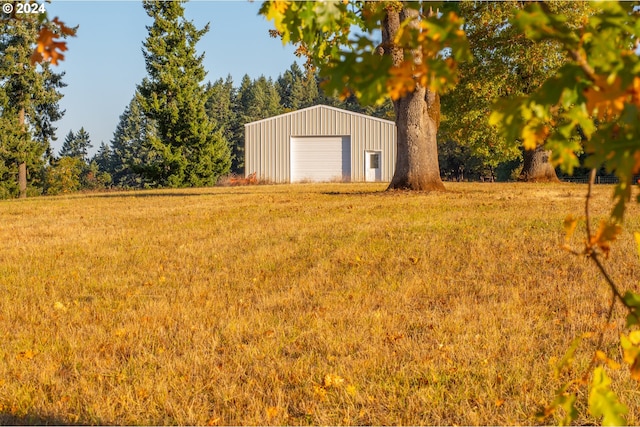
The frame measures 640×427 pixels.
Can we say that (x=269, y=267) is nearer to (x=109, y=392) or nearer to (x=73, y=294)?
(x=73, y=294)

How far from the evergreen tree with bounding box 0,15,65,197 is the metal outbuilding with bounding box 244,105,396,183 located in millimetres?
12830

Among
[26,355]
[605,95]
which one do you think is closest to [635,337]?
[605,95]

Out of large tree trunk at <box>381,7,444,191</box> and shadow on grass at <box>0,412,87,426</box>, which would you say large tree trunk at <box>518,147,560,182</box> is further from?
shadow on grass at <box>0,412,87,426</box>

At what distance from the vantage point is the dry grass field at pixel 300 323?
11.9 feet

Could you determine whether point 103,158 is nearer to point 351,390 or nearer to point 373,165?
point 373,165

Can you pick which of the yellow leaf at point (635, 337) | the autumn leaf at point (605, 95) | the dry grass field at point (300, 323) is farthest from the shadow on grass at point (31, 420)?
the autumn leaf at point (605, 95)

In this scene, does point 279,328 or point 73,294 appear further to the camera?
point 73,294

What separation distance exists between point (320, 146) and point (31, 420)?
108ft

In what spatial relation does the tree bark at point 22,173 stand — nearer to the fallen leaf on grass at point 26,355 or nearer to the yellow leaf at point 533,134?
the fallen leaf on grass at point 26,355

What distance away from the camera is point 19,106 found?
3619cm

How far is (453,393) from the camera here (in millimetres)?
3721

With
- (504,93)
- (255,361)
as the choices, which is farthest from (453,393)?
(504,93)

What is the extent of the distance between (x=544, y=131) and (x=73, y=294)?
5.79 metres

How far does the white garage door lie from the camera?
117 feet
